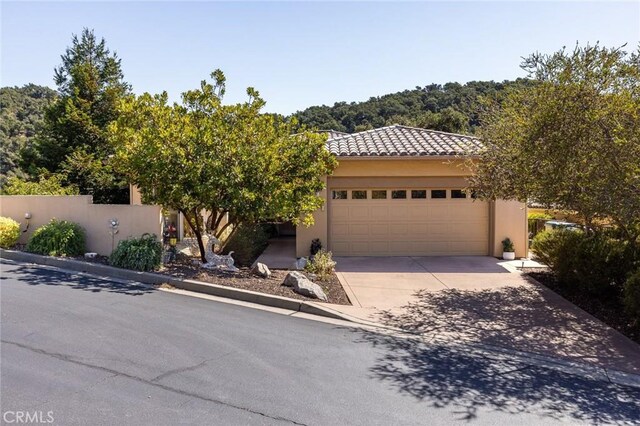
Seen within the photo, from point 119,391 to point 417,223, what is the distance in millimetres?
10755

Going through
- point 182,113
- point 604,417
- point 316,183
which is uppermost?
point 182,113

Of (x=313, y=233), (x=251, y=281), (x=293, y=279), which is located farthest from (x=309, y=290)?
(x=313, y=233)

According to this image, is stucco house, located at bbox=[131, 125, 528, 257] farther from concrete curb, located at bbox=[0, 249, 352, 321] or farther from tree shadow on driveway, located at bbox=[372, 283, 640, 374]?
tree shadow on driveway, located at bbox=[372, 283, 640, 374]

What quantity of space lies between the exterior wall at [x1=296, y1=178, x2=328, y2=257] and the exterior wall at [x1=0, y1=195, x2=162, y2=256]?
4.21 meters

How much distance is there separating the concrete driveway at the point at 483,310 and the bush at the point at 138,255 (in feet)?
14.5

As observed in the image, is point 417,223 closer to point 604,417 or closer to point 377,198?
point 377,198

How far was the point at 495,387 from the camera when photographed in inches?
199

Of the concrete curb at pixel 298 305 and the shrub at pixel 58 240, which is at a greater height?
the shrub at pixel 58 240

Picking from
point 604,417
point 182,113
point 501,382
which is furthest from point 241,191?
point 604,417

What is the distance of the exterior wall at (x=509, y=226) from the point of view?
13695 millimetres

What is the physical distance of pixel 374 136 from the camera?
52.4 feet

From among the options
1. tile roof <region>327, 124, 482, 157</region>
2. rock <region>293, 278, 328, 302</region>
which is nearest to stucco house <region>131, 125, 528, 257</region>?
tile roof <region>327, 124, 482, 157</region>

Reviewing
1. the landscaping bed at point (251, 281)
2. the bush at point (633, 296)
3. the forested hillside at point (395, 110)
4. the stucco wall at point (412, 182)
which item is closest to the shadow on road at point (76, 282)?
the landscaping bed at point (251, 281)

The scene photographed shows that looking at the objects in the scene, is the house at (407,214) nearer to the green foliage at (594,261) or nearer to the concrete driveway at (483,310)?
the concrete driveway at (483,310)
